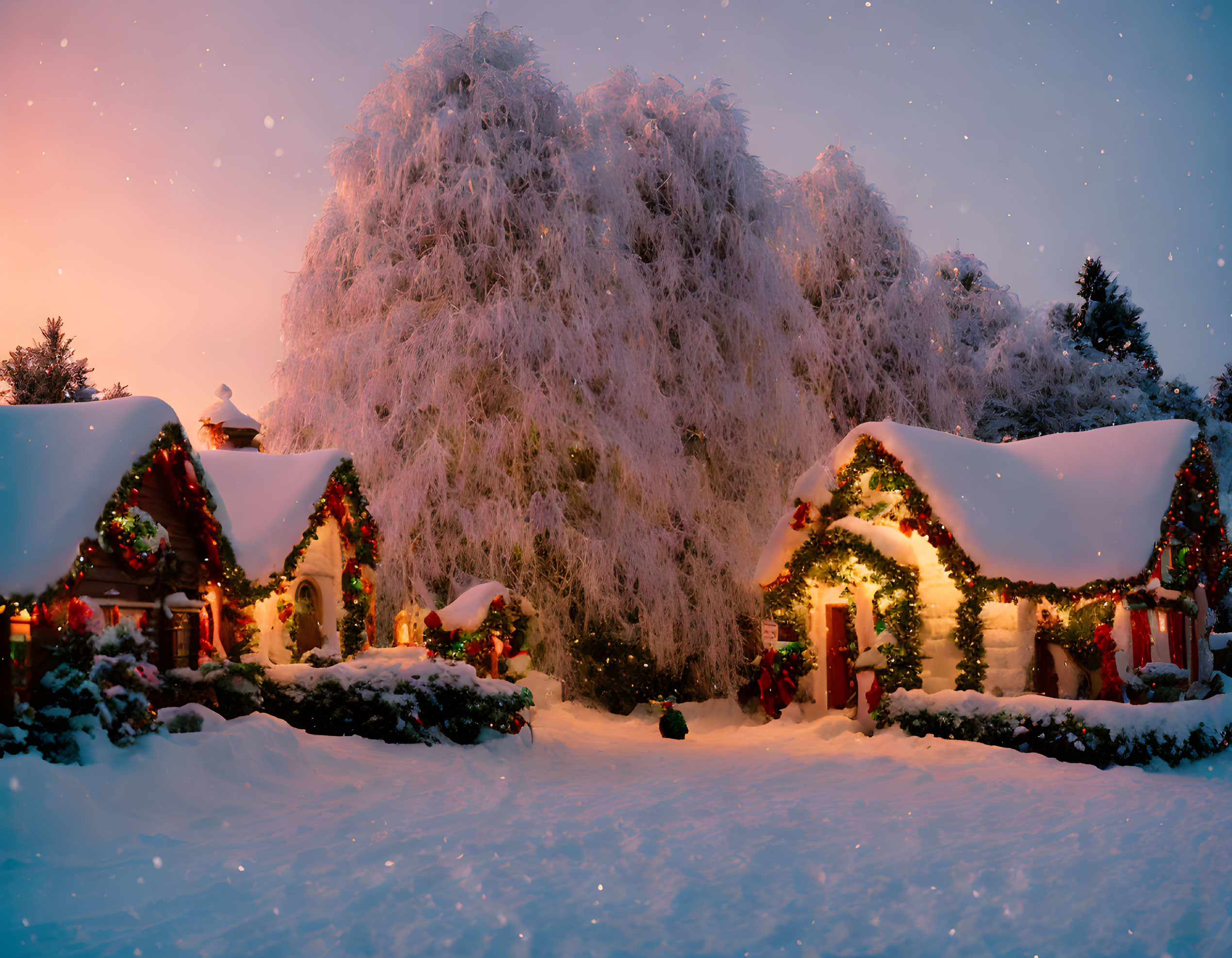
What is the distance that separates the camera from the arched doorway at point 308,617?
1339cm

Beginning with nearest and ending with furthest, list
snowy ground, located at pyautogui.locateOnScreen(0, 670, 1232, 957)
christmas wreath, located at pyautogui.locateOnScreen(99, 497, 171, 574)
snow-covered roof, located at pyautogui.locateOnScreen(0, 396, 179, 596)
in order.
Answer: snowy ground, located at pyautogui.locateOnScreen(0, 670, 1232, 957) → snow-covered roof, located at pyautogui.locateOnScreen(0, 396, 179, 596) → christmas wreath, located at pyautogui.locateOnScreen(99, 497, 171, 574)

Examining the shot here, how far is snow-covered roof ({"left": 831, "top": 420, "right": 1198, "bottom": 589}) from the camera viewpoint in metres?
12.0

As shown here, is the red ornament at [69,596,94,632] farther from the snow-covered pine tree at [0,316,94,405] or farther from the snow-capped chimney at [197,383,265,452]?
the snow-covered pine tree at [0,316,94,405]

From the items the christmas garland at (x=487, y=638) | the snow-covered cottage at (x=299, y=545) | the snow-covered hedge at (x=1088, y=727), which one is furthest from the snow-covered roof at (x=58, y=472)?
the snow-covered hedge at (x=1088, y=727)

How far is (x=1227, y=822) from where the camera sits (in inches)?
286

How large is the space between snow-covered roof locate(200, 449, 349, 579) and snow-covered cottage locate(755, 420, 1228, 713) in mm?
7463

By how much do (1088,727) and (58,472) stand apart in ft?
37.4

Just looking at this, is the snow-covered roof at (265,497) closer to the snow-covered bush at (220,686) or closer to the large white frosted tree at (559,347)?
the snow-covered bush at (220,686)

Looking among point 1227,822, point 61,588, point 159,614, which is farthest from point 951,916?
point 159,614

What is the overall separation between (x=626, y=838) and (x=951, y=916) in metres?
2.46

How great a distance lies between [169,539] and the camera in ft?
34.2

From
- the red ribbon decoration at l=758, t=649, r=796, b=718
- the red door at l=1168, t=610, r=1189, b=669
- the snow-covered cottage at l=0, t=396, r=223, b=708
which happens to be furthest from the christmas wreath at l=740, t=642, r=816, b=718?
the snow-covered cottage at l=0, t=396, r=223, b=708

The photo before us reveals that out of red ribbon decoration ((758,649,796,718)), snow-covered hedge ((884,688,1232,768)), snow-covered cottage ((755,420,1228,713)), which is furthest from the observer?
red ribbon decoration ((758,649,796,718))

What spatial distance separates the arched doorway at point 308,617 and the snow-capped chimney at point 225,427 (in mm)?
3151
